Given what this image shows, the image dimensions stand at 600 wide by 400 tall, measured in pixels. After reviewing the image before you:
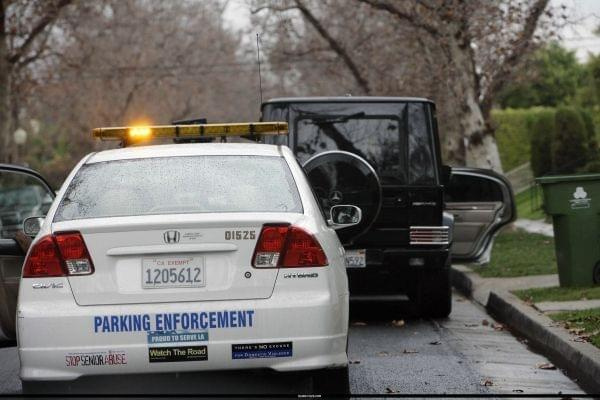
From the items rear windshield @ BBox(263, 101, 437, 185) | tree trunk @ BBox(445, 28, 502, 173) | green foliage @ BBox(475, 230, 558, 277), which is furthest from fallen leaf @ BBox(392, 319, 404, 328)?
tree trunk @ BBox(445, 28, 502, 173)

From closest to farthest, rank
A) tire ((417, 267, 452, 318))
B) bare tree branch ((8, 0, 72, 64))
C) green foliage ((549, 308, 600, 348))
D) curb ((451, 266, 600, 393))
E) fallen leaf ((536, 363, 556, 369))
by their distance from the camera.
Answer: curb ((451, 266, 600, 393)) → fallen leaf ((536, 363, 556, 369)) → green foliage ((549, 308, 600, 348)) → tire ((417, 267, 452, 318)) → bare tree branch ((8, 0, 72, 64))

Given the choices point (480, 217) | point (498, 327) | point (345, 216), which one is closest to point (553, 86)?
point (480, 217)

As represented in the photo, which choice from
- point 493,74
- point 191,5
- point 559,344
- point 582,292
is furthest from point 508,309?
point 191,5

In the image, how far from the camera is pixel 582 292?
13.2m

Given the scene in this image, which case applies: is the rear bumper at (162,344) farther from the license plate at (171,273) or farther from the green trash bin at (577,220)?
the green trash bin at (577,220)

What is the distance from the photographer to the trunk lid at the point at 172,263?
6.55 meters

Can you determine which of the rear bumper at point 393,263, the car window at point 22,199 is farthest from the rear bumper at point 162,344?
the car window at point 22,199

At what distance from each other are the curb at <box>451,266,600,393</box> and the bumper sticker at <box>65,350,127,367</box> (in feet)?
10.8

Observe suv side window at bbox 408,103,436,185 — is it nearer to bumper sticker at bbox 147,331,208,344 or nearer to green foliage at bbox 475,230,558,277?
green foliage at bbox 475,230,558,277

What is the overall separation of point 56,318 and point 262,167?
1510 millimetres

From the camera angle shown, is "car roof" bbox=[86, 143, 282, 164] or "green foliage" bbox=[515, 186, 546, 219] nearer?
"car roof" bbox=[86, 143, 282, 164]

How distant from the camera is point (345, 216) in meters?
9.04

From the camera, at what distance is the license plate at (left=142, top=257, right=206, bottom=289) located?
6.56 m

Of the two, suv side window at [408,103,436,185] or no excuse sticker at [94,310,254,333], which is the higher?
suv side window at [408,103,436,185]
